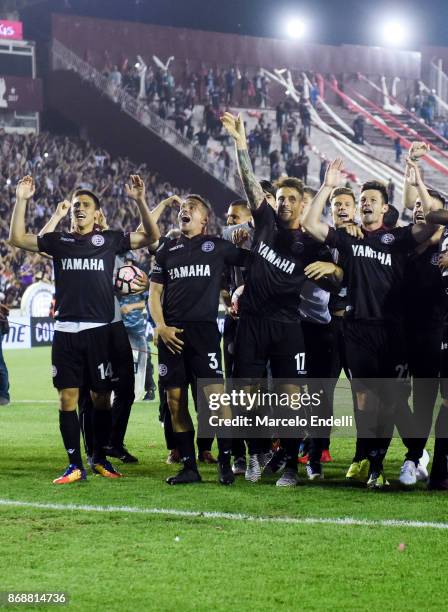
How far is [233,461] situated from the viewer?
9.53 metres

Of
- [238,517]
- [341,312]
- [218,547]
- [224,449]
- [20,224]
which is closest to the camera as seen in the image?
[218,547]

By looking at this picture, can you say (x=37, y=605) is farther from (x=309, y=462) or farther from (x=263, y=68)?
(x=263, y=68)

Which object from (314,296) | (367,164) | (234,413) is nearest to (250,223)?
(314,296)

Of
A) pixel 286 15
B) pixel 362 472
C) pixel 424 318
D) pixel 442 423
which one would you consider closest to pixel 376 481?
pixel 362 472

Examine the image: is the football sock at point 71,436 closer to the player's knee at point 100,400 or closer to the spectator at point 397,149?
the player's knee at point 100,400

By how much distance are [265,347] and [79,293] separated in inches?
58.5

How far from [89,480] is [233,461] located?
139cm

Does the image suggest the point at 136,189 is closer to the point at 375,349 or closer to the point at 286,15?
the point at 375,349

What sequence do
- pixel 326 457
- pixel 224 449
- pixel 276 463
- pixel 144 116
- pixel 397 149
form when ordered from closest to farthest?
pixel 224 449, pixel 276 463, pixel 326 457, pixel 144 116, pixel 397 149

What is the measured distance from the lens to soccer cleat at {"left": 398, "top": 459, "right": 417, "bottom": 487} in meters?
8.38

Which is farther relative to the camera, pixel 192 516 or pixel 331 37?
pixel 331 37

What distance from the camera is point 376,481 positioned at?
8.23m

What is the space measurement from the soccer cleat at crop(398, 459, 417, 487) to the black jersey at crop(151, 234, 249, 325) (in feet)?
5.97

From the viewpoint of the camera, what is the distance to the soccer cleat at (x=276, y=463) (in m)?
9.11
